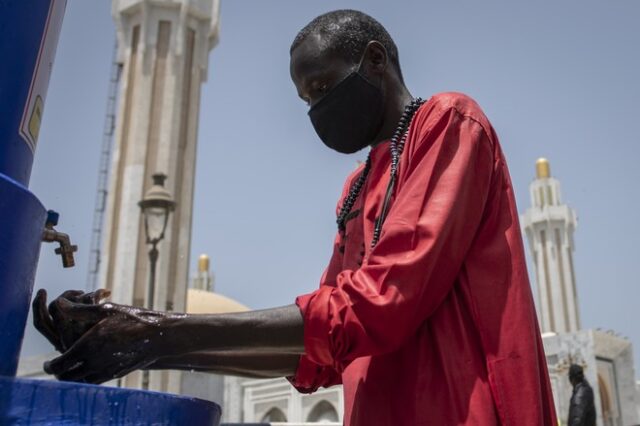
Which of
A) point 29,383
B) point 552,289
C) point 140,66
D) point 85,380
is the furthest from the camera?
point 552,289

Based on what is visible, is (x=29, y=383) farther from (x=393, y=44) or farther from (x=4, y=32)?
(x=393, y=44)

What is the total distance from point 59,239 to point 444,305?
0.77 metres

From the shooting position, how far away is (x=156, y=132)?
60.8ft

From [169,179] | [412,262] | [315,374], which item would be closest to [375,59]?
[412,262]

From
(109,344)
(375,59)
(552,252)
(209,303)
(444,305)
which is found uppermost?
(552,252)

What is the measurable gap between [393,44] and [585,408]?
9122 mm

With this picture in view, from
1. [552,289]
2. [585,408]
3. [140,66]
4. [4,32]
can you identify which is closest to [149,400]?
[4,32]

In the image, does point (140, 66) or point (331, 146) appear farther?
point (140, 66)

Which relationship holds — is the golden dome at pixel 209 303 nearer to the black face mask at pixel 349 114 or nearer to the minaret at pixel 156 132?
the minaret at pixel 156 132

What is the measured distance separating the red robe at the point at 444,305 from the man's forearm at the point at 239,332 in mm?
29

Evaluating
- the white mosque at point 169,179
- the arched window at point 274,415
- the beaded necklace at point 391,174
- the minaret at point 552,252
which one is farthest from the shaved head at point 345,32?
the minaret at point 552,252

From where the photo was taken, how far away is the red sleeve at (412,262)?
1474 mm

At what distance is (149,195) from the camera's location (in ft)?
32.8

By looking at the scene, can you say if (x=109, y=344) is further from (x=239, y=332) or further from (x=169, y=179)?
(x=169, y=179)
